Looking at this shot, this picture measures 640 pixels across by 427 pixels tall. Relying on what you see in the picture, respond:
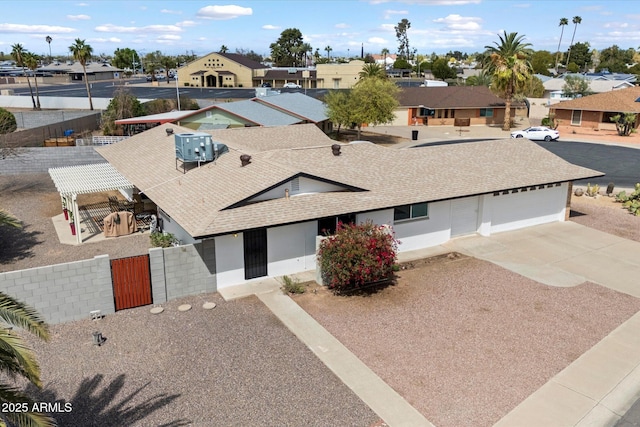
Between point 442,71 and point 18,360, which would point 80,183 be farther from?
point 442,71

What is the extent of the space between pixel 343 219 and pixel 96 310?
9.19 meters

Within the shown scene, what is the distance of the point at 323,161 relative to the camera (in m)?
23.2

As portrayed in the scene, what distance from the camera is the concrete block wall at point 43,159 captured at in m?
36.8

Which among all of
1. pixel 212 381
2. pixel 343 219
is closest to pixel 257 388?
pixel 212 381

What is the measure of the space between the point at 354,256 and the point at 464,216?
28.4 ft

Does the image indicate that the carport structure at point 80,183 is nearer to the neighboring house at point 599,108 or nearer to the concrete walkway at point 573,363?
the concrete walkway at point 573,363

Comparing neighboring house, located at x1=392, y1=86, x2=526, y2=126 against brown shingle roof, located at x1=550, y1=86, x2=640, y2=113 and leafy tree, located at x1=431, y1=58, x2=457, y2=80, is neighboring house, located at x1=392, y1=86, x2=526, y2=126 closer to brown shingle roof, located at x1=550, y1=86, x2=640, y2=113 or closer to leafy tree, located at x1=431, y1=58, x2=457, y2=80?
brown shingle roof, located at x1=550, y1=86, x2=640, y2=113

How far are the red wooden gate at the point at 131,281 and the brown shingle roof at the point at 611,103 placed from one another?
5968 cm

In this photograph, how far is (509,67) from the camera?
196 ft

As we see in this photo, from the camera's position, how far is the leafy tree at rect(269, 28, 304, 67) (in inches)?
7185

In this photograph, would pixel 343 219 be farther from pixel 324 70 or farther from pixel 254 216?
pixel 324 70

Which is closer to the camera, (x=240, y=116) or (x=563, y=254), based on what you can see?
(x=563, y=254)

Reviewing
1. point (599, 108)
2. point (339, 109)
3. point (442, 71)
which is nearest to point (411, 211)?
point (339, 109)

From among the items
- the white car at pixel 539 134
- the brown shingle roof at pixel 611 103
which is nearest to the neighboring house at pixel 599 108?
the brown shingle roof at pixel 611 103
